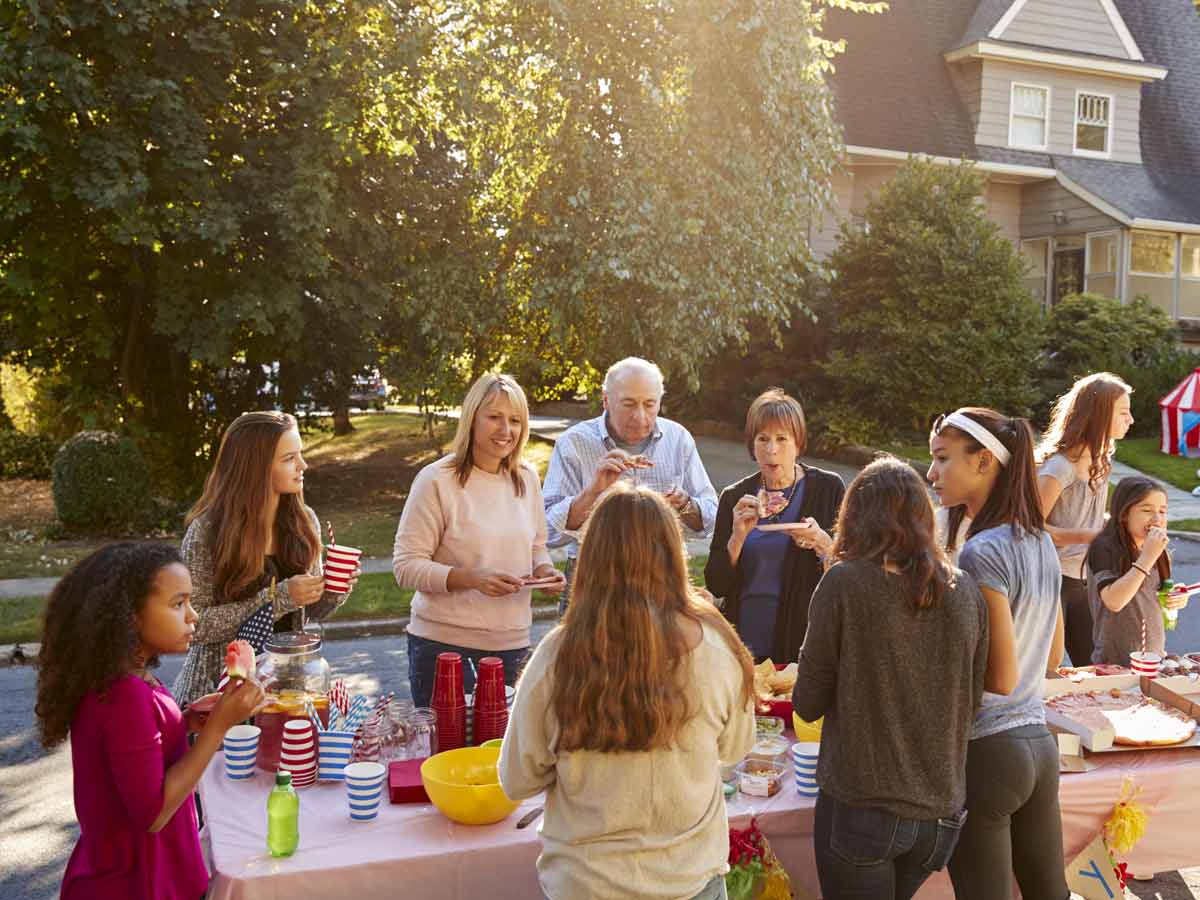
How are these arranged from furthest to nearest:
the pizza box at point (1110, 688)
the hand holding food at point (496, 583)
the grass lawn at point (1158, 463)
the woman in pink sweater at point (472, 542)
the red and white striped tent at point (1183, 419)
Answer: the red and white striped tent at point (1183, 419) → the grass lawn at point (1158, 463) → the woman in pink sweater at point (472, 542) → the hand holding food at point (496, 583) → the pizza box at point (1110, 688)

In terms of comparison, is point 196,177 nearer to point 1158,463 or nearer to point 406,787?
point 406,787

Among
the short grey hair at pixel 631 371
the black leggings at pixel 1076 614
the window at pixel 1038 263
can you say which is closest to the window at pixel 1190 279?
the window at pixel 1038 263

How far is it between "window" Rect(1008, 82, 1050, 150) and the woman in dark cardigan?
2188 centimetres

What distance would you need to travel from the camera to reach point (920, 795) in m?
2.86

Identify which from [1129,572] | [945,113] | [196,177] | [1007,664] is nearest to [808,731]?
[1007,664]

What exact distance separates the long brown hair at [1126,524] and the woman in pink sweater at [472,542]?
2.64 m

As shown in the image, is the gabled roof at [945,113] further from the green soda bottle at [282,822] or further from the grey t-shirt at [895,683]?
the green soda bottle at [282,822]

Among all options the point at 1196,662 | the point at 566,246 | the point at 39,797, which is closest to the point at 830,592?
the point at 1196,662

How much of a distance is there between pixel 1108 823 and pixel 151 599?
311cm

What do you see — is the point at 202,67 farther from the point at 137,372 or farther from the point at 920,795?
the point at 920,795

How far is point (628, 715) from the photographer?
235cm

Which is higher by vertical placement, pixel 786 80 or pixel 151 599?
pixel 786 80

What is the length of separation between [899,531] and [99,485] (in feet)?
40.1

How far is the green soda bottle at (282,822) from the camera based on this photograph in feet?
9.25
